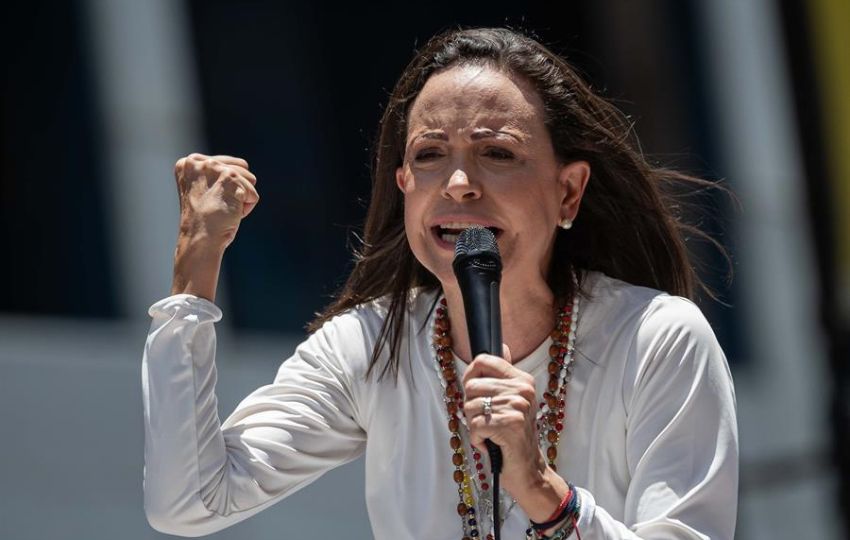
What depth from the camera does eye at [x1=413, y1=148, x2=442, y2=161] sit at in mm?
3535

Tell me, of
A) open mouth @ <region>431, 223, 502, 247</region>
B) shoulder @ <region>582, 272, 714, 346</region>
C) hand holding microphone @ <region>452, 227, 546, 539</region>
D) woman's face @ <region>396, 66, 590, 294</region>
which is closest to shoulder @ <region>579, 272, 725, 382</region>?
shoulder @ <region>582, 272, 714, 346</region>

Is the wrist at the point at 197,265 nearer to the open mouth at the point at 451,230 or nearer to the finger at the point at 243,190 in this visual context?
the finger at the point at 243,190

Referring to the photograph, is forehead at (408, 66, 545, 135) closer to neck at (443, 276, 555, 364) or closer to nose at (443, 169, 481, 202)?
nose at (443, 169, 481, 202)

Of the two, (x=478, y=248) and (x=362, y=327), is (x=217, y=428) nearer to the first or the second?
(x=362, y=327)

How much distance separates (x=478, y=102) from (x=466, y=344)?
0.54 m

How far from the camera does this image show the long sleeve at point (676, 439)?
3.22 m

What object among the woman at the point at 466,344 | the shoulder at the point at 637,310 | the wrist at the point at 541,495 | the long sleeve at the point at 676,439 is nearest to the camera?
the wrist at the point at 541,495

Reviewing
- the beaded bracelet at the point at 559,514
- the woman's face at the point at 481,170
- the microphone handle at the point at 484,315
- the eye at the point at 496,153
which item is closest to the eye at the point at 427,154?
the woman's face at the point at 481,170

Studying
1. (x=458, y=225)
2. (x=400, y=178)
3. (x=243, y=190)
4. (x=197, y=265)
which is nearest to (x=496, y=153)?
(x=458, y=225)

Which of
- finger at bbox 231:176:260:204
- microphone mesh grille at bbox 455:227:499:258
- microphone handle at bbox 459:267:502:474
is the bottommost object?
microphone handle at bbox 459:267:502:474

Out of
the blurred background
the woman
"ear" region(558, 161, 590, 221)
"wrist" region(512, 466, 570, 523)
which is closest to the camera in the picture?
"wrist" region(512, 466, 570, 523)

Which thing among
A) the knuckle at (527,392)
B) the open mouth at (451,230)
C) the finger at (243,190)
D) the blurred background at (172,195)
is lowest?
the blurred background at (172,195)

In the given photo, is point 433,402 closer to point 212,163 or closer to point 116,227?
point 212,163

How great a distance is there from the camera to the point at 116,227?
9133 millimetres
